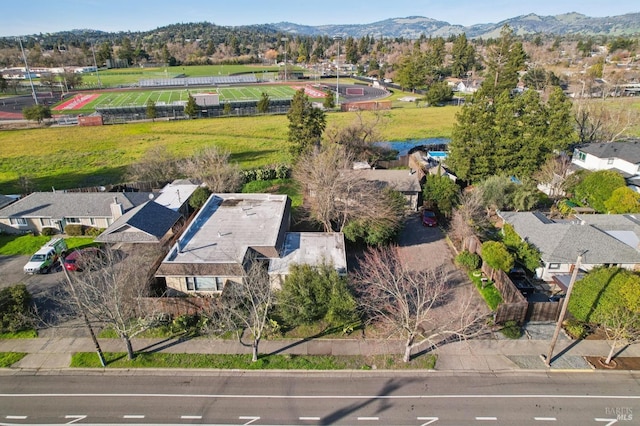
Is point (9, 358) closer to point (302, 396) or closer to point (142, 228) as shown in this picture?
point (142, 228)

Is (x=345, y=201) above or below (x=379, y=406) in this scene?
above

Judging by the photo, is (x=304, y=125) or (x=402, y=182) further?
(x=304, y=125)

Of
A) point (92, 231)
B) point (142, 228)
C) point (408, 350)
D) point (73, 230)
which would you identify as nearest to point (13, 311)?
point (142, 228)

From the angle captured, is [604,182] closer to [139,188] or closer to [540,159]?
[540,159]

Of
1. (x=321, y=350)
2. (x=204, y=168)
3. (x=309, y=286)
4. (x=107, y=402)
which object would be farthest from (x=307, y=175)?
(x=107, y=402)

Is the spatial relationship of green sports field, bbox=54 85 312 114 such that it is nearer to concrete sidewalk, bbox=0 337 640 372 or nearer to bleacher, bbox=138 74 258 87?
bleacher, bbox=138 74 258 87

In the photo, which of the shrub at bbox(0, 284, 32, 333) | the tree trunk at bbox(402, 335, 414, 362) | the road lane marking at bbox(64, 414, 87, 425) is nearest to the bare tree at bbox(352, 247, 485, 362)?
the tree trunk at bbox(402, 335, 414, 362)

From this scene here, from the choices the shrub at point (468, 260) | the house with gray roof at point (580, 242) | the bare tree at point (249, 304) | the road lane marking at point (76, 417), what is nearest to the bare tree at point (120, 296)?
the road lane marking at point (76, 417)
